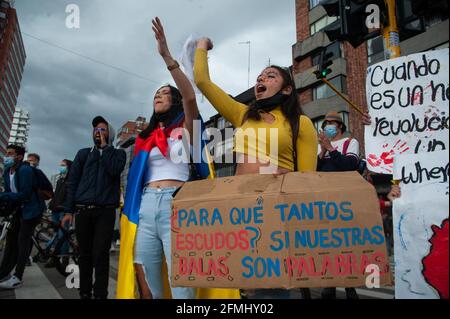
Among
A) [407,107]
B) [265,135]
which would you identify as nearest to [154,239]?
[265,135]

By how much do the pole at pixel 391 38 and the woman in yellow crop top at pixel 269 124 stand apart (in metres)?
1.43

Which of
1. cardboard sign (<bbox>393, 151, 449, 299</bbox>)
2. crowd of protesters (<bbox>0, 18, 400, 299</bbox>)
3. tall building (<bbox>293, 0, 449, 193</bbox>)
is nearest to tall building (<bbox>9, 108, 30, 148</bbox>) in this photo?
tall building (<bbox>293, 0, 449, 193</bbox>)

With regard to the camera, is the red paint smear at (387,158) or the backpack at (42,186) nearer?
the red paint smear at (387,158)

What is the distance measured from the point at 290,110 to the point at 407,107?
67 cm

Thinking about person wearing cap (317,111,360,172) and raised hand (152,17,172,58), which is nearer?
raised hand (152,17,172,58)

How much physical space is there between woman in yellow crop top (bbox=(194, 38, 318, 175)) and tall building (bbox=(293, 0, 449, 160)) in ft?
54.7

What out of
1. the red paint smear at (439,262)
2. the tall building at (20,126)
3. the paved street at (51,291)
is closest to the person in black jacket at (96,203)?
the paved street at (51,291)

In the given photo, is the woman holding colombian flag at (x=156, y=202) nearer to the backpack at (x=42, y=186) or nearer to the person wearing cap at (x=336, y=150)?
the person wearing cap at (x=336, y=150)

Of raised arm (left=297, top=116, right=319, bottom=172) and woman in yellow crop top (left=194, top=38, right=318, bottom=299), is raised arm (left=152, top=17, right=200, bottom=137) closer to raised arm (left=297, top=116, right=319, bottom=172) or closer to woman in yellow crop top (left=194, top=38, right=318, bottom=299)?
woman in yellow crop top (left=194, top=38, right=318, bottom=299)

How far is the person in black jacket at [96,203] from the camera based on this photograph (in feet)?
10.6

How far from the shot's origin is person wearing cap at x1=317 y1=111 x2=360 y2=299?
3.12 meters

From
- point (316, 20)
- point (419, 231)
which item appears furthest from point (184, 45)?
point (316, 20)

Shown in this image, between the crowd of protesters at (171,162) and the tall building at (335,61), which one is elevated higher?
the tall building at (335,61)

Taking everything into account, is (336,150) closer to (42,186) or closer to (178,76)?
(178,76)
